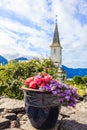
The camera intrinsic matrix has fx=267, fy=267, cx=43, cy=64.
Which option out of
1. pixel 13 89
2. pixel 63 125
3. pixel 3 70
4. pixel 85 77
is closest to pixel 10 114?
pixel 63 125

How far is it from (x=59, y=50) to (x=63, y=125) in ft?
169

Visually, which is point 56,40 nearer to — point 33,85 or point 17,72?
point 17,72

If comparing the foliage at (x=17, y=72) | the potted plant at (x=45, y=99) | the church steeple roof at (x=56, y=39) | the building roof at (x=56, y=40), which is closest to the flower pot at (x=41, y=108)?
the potted plant at (x=45, y=99)

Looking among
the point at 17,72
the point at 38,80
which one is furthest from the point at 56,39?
the point at 38,80

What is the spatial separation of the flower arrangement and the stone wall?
0.33 meters

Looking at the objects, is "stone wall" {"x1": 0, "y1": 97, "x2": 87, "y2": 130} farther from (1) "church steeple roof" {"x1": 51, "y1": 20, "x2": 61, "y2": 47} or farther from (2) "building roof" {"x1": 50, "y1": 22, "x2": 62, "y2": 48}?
(2) "building roof" {"x1": 50, "y1": 22, "x2": 62, "y2": 48}

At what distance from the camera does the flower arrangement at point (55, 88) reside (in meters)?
3.38

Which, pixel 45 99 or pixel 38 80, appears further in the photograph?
pixel 38 80

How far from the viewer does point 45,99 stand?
3398mm

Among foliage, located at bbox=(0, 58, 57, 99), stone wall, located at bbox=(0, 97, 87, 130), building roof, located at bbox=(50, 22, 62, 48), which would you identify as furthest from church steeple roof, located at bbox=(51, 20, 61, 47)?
stone wall, located at bbox=(0, 97, 87, 130)

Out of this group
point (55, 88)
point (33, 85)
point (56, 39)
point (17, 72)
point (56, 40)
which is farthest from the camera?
point (56, 40)

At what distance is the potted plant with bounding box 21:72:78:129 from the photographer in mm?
3396

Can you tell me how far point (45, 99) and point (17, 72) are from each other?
347 cm

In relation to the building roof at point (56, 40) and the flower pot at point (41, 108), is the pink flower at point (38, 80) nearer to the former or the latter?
the flower pot at point (41, 108)
